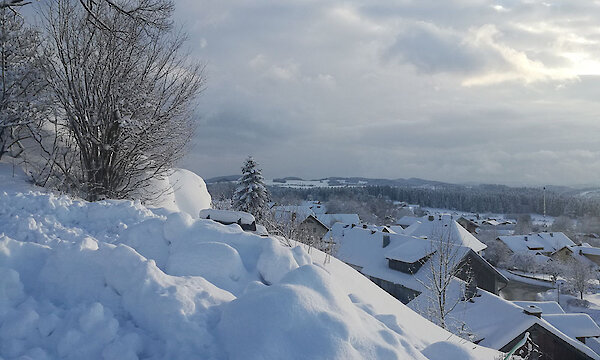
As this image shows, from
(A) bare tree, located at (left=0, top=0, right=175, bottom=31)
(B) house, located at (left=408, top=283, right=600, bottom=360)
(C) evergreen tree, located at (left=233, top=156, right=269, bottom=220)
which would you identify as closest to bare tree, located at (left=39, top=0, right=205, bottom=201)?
(A) bare tree, located at (left=0, top=0, right=175, bottom=31)

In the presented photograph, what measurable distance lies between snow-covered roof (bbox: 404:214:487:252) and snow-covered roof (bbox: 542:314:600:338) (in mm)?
6847

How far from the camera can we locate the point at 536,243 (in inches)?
1940

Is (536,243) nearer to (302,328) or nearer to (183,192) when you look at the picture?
(183,192)

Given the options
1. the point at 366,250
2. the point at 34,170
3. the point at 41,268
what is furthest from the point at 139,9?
the point at 366,250

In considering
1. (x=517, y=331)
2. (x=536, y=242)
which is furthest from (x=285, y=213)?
(x=536, y=242)

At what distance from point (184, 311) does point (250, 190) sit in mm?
22903

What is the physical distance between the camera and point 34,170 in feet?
25.9

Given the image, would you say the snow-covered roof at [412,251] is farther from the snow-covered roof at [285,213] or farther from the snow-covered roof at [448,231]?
the snow-covered roof at [285,213]

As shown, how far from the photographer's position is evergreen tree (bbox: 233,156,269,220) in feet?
84.2

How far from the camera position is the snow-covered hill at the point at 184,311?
270 cm

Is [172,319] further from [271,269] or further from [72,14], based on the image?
[72,14]

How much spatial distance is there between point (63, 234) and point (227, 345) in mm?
3588

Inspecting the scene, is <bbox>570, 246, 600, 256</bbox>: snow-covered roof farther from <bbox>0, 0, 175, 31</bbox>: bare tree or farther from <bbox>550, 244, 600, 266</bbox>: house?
<bbox>0, 0, 175, 31</bbox>: bare tree

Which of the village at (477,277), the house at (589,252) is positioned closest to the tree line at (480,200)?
the house at (589,252)
